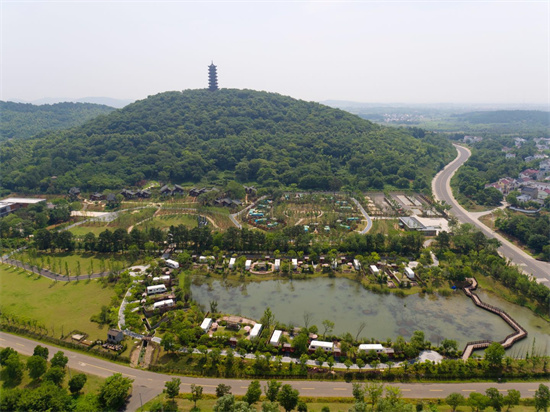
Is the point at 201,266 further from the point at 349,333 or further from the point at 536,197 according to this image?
the point at 536,197

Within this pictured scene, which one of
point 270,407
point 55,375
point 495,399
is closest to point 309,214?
point 495,399

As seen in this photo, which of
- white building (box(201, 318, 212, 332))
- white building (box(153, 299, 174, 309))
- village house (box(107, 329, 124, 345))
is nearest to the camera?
village house (box(107, 329, 124, 345))

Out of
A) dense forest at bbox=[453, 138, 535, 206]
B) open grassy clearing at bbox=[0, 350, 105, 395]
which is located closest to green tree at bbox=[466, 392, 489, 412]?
open grassy clearing at bbox=[0, 350, 105, 395]

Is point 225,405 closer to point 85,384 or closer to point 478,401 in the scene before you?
point 85,384

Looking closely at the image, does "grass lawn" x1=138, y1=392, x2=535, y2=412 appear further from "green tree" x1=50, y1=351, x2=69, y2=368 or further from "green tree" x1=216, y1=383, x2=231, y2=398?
"green tree" x1=50, y1=351, x2=69, y2=368

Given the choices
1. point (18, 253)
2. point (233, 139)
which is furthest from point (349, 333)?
point (233, 139)

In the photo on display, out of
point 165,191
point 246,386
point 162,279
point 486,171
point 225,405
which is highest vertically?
point 486,171
